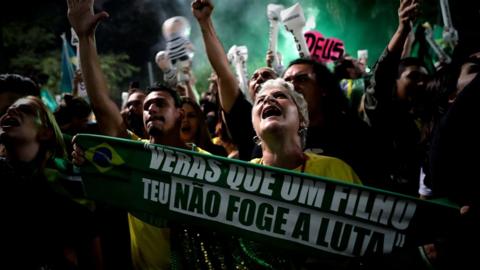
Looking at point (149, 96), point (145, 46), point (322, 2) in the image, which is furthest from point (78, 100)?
point (145, 46)

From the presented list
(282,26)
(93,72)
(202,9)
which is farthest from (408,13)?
(282,26)

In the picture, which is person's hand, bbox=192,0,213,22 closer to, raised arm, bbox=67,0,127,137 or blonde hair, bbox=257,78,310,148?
raised arm, bbox=67,0,127,137

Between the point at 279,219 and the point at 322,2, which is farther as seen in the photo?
the point at 322,2

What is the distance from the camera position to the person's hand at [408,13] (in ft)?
9.87

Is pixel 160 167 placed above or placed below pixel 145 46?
below

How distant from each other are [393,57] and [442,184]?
1.25 m

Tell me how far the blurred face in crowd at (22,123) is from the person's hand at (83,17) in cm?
76

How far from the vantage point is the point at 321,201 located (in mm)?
2047

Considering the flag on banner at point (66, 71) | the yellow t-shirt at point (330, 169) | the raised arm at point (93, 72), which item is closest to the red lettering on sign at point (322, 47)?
the raised arm at point (93, 72)

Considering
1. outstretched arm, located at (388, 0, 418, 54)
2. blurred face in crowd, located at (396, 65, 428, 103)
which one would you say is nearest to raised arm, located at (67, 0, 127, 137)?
outstretched arm, located at (388, 0, 418, 54)

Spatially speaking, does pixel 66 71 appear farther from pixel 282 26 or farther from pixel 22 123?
pixel 22 123

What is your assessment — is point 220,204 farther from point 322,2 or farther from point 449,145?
point 322,2

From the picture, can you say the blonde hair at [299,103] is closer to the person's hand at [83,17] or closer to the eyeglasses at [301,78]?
the eyeglasses at [301,78]

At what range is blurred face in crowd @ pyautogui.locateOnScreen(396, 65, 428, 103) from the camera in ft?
15.4
